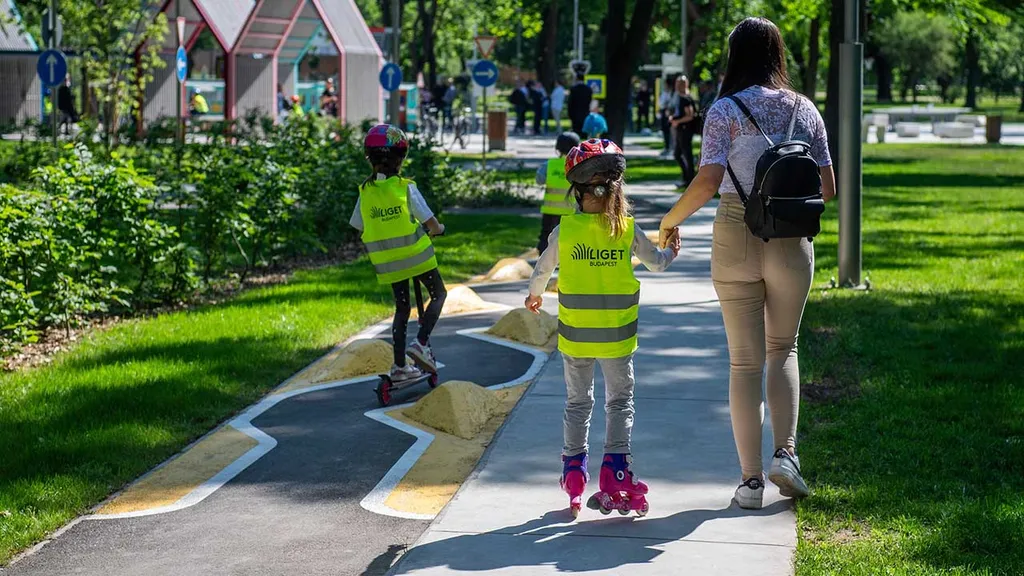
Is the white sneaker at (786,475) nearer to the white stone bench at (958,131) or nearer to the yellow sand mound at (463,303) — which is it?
the yellow sand mound at (463,303)

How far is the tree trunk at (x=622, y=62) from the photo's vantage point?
28.1 meters

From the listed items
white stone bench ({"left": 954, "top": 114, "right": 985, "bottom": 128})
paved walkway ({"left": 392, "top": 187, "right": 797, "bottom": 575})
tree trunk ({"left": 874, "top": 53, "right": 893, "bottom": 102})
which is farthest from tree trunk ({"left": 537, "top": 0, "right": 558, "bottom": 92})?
paved walkway ({"left": 392, "top": 187, "right": 797, "bottom": 575})

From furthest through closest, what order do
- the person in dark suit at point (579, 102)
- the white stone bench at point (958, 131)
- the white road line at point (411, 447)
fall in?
the white stone bench at point (958, 131)
the person in dark suit at point (579, 102)
the white road line at point (411, 447)

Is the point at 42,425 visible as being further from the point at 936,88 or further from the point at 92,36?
the point at 936,88

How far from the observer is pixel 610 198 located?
5875 mm

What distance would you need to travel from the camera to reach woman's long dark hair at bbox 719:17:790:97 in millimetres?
5746

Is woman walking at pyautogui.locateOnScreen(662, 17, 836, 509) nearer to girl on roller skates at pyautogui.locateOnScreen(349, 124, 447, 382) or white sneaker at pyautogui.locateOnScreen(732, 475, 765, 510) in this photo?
white sneaker at pyautogui.locateOnScreen(732, 475, 765, 510)

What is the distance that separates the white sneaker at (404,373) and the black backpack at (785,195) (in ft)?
11.1

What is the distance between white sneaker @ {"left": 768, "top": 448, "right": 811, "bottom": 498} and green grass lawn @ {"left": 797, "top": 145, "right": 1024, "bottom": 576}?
0.08 metres

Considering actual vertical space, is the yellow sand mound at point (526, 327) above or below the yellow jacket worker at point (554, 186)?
below

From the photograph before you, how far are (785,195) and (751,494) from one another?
128cm

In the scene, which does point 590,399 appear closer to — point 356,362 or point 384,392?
point 384,392

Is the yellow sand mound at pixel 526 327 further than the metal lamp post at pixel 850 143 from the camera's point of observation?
No

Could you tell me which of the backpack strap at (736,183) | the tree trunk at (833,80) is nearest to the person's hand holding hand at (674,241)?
the backpack strap at (736,183)
